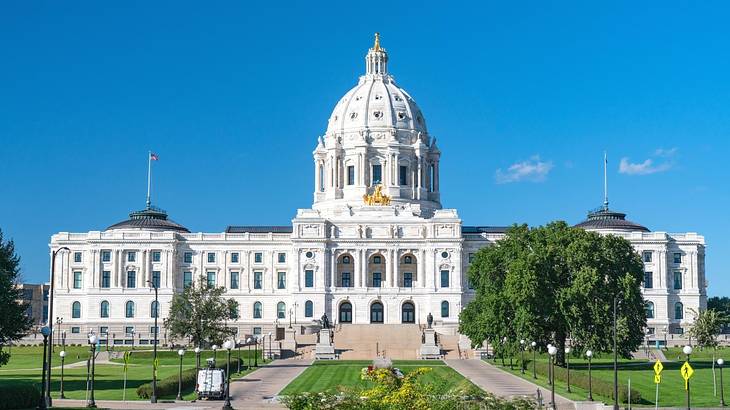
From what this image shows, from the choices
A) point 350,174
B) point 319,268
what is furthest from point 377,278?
point 350,174

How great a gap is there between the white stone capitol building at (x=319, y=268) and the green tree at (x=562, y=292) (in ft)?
160

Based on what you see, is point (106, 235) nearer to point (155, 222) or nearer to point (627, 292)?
point (155, 222)

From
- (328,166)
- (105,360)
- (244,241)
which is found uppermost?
(328,166)

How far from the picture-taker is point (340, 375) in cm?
9031

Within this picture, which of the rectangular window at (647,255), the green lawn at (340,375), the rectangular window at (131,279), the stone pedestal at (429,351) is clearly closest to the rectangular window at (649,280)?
the rectangular window at (647,255)

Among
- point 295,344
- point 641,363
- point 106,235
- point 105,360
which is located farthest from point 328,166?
point 641,363

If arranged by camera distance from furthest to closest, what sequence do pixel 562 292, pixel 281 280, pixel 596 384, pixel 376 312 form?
pixel 281 280, pixel 376 312, pixel 562 292, pixel 596 384

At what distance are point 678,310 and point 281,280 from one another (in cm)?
5733

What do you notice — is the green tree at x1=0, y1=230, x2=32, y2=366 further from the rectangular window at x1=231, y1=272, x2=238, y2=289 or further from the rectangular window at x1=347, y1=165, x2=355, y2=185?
the rectangular window at x1=347, y1=165, x2=355, y2=185

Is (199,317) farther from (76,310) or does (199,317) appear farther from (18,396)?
(18,396)

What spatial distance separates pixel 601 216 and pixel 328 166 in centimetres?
4269

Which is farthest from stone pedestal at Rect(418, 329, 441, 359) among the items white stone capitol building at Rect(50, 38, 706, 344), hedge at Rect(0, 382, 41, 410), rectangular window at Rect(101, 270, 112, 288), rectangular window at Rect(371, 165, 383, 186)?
hedge at Rect(0, 382, 41, 410)

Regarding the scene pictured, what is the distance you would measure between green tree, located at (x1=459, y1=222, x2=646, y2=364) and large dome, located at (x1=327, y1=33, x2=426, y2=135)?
234 feet

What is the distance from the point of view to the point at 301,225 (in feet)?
515
